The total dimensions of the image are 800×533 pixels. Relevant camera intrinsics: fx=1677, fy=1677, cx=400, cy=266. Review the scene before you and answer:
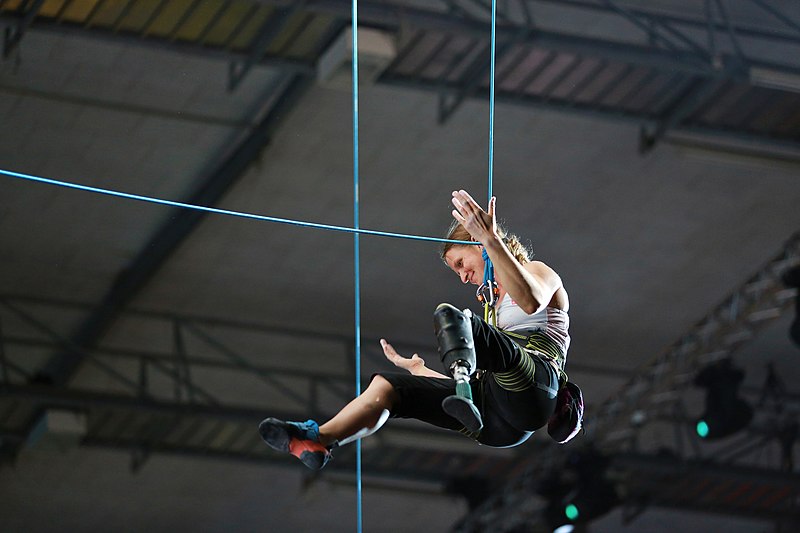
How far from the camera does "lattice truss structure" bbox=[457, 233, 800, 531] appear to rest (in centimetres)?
1273

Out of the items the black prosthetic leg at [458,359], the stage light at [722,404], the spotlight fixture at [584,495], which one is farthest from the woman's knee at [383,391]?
the spotlight fixture at [584,495]

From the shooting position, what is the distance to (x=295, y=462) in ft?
52.0

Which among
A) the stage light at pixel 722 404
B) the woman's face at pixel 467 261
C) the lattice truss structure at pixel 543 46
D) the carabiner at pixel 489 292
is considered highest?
the lattice truss structure at pixel 543 46

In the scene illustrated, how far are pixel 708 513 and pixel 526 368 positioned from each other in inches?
487

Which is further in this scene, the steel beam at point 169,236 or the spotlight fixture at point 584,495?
the spotlight fixture at point 584,495

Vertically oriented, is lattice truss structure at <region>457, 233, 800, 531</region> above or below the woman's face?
above

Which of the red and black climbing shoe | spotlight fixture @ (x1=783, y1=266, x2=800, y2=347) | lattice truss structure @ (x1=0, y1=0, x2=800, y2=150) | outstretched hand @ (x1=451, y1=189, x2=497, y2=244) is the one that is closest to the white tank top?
outstretched hand @ (x1=451, y1=189, x2=497, y2=244)

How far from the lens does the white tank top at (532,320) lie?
228 inches

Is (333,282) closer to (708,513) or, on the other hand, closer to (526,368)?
(708,513)

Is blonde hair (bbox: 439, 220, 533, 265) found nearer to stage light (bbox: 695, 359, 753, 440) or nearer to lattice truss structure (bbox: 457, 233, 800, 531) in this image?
lattice truss structure (bbox: 457, 233, 800, 531)

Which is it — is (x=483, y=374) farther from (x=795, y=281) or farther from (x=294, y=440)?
(x=795, y=281)

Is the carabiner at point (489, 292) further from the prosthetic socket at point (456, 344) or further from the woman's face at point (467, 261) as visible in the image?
the prosthetic socket at point (456, 344)

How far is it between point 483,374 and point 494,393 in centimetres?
12

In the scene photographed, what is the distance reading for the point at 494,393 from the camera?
5703 mm
